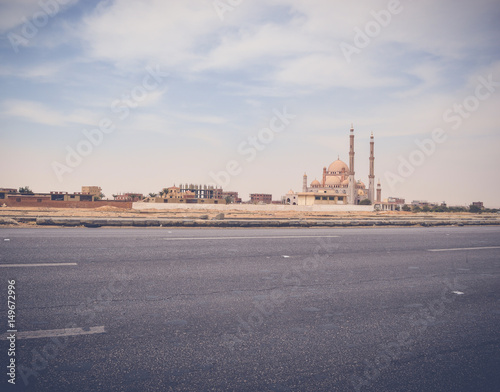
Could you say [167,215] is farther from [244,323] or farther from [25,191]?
[25,191]

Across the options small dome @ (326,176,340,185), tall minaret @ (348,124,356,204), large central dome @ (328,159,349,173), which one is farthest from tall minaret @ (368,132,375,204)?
large central dome @ (328,159,349,173)

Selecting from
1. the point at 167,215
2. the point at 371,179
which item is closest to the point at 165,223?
Answer: the point at 167,215

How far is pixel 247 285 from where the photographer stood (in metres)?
5.30

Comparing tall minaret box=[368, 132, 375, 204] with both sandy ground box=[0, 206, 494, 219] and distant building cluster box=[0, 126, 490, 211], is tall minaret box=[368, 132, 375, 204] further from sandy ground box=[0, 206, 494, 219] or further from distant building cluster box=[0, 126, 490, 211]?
sandy ground box=[0, 206, 494, 219]

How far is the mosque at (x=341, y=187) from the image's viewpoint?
7825 cm

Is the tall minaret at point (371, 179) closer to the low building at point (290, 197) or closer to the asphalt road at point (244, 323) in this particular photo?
the low building at point (290, 197)

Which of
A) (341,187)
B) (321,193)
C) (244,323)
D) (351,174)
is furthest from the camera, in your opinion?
(341,187)

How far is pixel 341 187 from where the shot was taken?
115062 mm

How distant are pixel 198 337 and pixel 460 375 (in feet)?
7.31

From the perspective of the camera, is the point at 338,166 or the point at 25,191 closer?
the point at 25,191

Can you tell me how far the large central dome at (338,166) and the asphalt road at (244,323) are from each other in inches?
4657

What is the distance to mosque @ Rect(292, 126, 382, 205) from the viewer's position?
3081 inches

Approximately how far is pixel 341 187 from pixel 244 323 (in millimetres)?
114989

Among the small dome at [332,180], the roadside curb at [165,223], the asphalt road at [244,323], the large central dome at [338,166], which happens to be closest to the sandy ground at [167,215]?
the roadside curb at [165,223]
